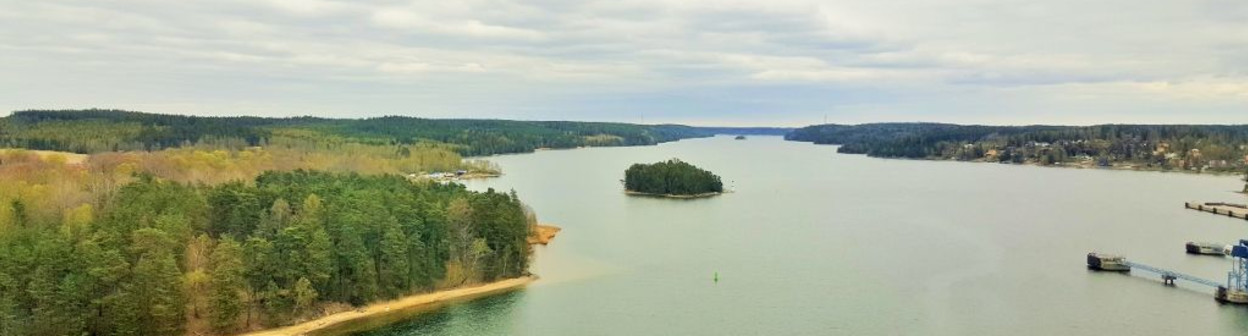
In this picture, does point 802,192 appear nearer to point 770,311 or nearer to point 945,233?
point 945,233

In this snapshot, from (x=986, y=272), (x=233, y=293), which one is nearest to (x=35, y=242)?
(x=233, y=293)

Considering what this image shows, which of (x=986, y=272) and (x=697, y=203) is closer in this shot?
(x=986, y=272)

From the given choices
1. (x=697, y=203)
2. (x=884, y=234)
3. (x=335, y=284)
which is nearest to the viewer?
(x=335, y=284)

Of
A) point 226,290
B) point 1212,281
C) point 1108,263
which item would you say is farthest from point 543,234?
point 1212,281

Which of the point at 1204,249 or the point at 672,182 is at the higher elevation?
the point at 672,182

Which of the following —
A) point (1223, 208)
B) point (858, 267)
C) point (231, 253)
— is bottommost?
point (858, 267)

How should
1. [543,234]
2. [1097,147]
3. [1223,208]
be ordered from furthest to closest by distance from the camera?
[1097,147] → [1223,208] → [543,234]

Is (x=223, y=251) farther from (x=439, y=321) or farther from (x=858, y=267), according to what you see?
(x=858, y=267)
